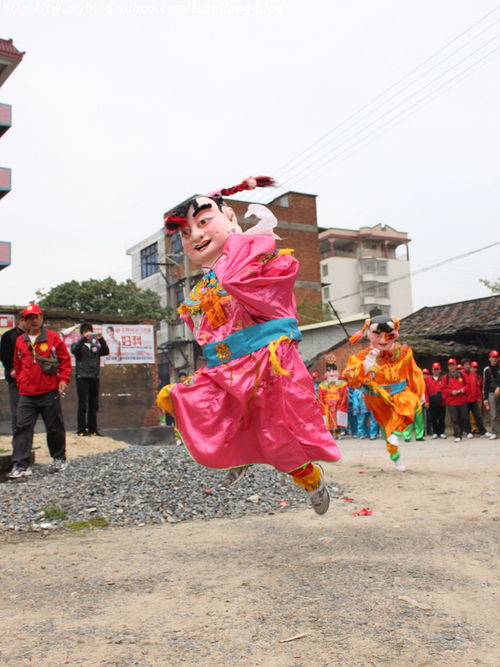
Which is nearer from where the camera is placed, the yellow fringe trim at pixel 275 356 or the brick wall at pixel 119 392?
the yellow fringe trim at pixel 275 356

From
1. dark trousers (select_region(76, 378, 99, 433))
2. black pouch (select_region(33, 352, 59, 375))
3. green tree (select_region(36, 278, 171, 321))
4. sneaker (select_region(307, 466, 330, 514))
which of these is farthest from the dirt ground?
green tree (select_region(36, 278, 171, 321))

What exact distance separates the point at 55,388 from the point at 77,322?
16.2 feet

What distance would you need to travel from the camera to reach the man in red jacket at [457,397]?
1317cm

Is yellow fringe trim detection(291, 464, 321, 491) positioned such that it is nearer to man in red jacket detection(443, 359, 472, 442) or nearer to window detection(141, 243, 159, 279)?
man in red jacket detection(443, 359, 472, 442)

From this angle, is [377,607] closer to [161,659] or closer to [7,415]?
[161,659]

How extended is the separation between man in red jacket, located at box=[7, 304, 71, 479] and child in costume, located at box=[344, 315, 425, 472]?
3609 millimetres

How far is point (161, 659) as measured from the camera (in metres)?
2.64

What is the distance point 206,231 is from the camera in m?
3.97

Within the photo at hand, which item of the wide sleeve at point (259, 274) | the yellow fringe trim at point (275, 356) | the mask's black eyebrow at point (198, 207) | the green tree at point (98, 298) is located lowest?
the yellow fringe trim at point (275, 356)

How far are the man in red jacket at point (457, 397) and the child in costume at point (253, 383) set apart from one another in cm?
1010

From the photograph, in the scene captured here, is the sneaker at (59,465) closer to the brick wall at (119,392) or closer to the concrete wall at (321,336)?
the brick wall at (119,392)

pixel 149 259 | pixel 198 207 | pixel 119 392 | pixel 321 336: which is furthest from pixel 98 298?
pixel 198 207

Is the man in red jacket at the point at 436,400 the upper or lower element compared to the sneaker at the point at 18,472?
upper

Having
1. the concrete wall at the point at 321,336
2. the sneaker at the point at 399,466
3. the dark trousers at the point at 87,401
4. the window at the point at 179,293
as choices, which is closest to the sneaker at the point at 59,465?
the dark trousers at the point at 87,401
